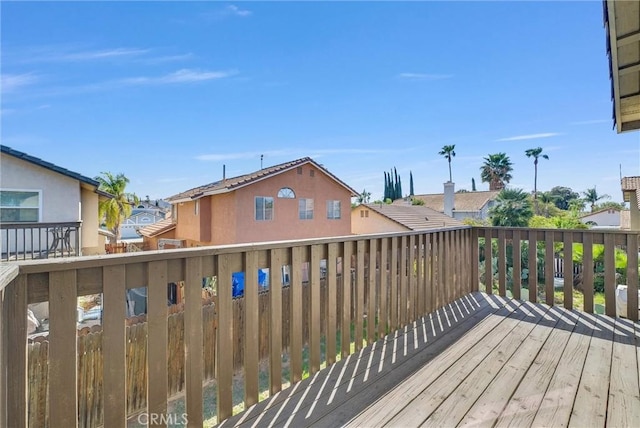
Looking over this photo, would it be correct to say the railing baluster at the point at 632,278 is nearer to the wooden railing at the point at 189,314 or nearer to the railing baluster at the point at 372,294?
the wooden railing at the point at 189,314

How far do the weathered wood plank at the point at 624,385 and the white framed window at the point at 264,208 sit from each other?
1201 cm

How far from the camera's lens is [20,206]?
8.22 m

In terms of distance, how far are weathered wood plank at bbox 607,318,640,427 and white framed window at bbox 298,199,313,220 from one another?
1254 cm

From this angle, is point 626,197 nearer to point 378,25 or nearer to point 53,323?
point 378,25

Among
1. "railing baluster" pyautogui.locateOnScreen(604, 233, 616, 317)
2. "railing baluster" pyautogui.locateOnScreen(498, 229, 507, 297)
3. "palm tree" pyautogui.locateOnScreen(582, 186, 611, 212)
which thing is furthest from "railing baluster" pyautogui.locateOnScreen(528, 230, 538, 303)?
"palm tree" pyautogui.locateOnScreen(582, 186, 611, 212)

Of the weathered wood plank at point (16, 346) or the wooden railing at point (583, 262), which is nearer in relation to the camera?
the weathered wood plank at point (16, 346)

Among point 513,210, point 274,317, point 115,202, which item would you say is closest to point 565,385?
point 274,317

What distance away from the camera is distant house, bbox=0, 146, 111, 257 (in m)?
7.79

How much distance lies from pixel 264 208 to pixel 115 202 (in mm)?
12753

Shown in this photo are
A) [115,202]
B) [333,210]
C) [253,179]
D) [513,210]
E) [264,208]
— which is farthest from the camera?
[115,202]

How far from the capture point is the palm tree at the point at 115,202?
789 inches

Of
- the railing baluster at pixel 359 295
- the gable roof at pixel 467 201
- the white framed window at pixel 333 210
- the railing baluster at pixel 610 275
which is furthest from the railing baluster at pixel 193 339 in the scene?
the gable roof at pixel 467 201

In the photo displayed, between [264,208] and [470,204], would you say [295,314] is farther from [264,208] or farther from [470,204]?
[470,204]

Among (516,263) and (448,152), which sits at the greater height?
(448,152)
